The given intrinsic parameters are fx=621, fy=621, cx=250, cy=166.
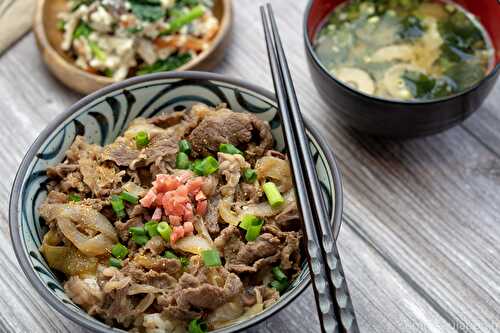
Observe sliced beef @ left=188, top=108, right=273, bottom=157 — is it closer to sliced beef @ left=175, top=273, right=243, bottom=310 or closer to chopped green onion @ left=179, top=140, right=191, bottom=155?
chopped green onion @ left=179, top=140, right=191, bottom=155

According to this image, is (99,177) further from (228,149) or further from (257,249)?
(257,249)

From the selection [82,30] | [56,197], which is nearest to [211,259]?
[56,197]

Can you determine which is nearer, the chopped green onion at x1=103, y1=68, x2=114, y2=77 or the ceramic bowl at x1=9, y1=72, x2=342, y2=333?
the ceramic bowl at x1=9, y1=72, x2=342, y2=333

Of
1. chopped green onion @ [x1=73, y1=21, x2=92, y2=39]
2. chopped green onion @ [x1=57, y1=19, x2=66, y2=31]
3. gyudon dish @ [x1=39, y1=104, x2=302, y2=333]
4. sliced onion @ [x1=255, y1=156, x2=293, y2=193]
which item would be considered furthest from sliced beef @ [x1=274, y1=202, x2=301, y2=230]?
chopped green onion @ [x1=57, y1=19, x2=66, y2=31]

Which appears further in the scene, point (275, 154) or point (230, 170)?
point (275, 154)

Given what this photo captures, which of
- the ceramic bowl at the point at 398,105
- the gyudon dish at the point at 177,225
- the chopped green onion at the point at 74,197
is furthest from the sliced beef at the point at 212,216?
the ceramic bowl at the point at 398,105

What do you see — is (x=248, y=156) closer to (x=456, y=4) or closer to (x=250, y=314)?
(x=250, y=314)
